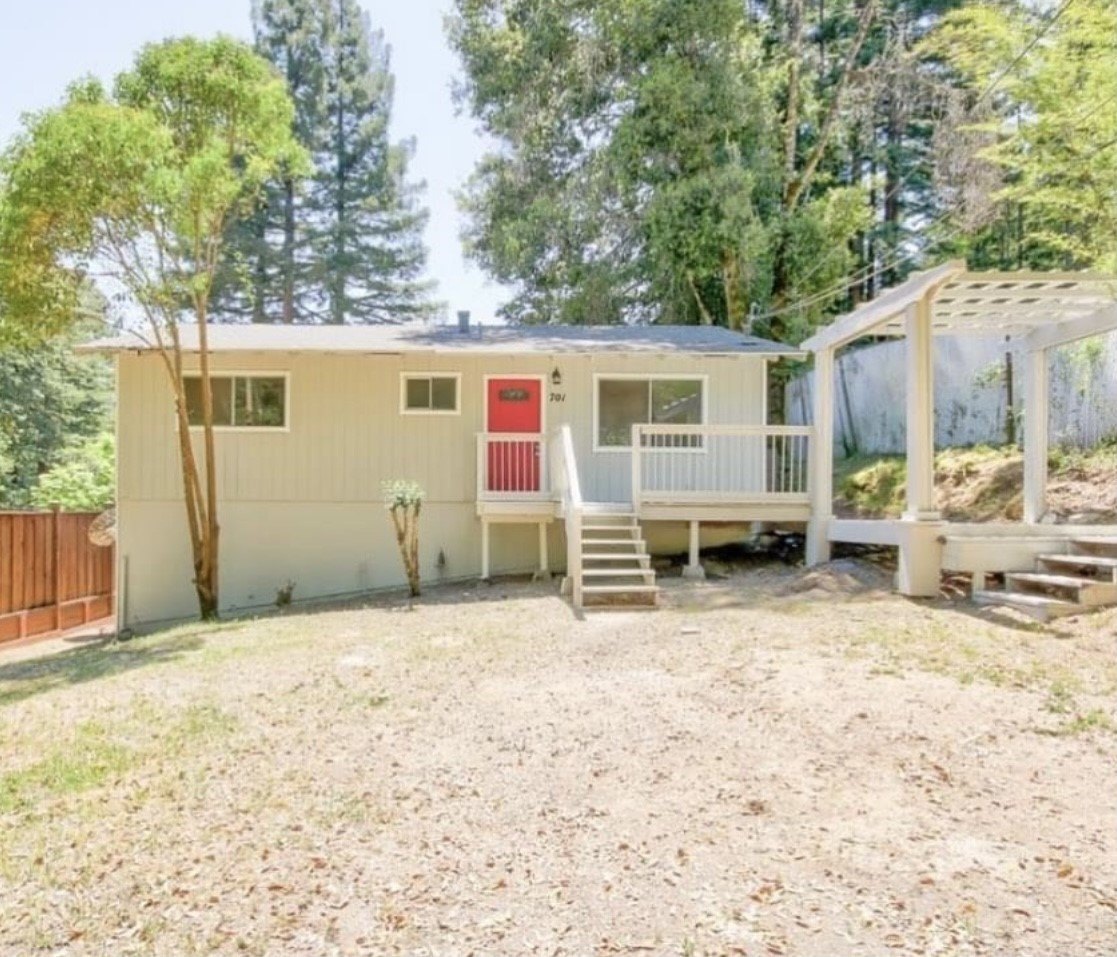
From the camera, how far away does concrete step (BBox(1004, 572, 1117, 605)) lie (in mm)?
6574

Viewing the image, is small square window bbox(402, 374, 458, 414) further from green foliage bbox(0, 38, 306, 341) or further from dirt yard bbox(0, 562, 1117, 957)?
dirt yard bbox(0, 562, 1117, 957)

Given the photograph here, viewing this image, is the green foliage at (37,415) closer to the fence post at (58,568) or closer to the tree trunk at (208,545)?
the fence post at (58,568)

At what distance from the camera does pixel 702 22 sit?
47.8ft

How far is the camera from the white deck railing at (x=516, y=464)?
36.4ft

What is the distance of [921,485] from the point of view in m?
7.75

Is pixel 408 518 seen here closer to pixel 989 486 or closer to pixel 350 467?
pixel 350 467

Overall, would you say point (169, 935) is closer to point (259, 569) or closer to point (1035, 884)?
point (1035, 884)

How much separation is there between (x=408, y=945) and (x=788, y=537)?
10394 mm

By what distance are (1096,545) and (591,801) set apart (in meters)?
5.94

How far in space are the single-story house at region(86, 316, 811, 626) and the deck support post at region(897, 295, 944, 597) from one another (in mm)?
3413

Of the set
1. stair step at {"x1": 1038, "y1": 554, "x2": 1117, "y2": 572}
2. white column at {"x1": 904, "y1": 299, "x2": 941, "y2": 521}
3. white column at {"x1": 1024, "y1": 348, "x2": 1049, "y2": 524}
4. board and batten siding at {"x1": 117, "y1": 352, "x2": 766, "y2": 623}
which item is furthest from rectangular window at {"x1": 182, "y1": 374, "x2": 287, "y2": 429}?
white column at {"x1": 1024, "y1": 348, "x2": 1049, "y2": 524}

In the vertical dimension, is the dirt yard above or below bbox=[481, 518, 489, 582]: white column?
below

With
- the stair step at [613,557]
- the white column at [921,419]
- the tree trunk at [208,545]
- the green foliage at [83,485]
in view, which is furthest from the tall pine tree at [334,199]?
the white column at [921,419]

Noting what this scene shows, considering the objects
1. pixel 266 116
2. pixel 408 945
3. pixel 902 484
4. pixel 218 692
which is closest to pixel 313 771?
pixel 408 945
